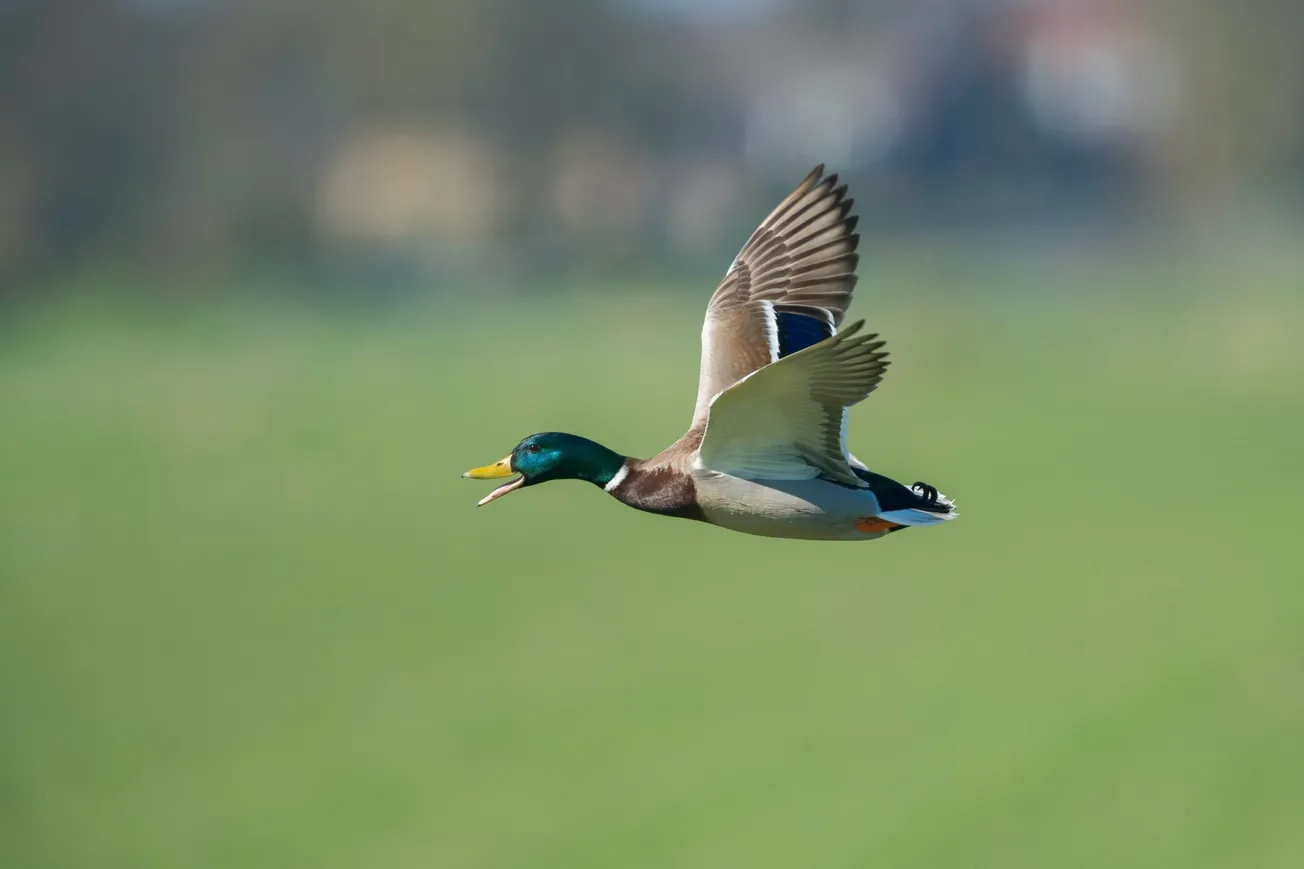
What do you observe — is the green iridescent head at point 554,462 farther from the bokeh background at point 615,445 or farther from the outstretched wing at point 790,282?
the bokeh background at point 615,445

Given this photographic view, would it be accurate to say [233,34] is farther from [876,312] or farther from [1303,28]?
[1303,28]

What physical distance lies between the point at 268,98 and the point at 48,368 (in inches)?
671

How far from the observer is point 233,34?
52.4 meters

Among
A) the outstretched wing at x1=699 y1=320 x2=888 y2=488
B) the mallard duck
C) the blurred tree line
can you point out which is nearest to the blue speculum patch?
the mallard duck

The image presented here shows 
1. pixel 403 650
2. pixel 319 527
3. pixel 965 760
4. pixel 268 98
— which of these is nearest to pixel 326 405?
pixel 319 527

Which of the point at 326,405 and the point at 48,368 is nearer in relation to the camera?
the point at 48,368

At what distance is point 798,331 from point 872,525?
144cm

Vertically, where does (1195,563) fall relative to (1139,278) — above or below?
below

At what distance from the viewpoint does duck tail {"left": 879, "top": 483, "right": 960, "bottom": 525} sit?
515 cm

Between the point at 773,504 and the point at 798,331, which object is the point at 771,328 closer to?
the point at 798,331

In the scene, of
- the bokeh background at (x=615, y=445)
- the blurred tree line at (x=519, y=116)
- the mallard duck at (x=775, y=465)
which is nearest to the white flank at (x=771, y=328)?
the mallard duck at (x=775, y=465)

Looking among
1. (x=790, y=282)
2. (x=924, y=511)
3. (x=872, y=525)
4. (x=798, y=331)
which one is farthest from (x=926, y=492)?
(x=790, y=282)

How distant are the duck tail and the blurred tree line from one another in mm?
40713

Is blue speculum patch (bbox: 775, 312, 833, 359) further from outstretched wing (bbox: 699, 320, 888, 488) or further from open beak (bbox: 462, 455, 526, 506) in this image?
open beak (bbox: 462, 455, 526, 506)
